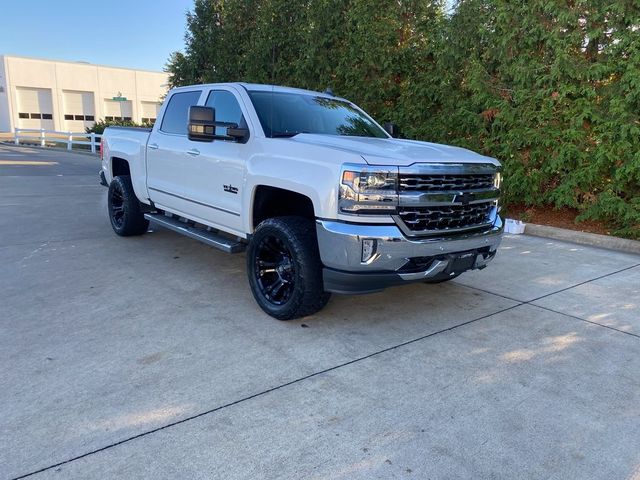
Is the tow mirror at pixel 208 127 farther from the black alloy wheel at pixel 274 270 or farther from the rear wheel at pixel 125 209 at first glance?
the rear wheel at pixel 125 209

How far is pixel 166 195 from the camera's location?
19.5 feet

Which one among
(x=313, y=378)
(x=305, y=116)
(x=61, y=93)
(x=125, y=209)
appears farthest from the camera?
(x=61, y=93)

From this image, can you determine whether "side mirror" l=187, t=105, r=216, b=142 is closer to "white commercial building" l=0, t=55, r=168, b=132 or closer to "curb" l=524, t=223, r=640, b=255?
"curb" l=524, t=223, r=640, b=255

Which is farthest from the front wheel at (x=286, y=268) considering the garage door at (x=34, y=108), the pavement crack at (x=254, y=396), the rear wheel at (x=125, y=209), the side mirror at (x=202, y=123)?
the garage door at (x=34, y=108)

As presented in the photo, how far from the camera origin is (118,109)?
5072 centimetres

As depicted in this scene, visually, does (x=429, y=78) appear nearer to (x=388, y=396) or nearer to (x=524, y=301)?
(x=524, y=301)

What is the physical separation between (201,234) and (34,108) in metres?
50.6

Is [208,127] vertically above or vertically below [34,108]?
above

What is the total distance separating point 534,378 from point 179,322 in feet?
9.14

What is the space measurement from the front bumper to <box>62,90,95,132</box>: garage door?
51.6 metres

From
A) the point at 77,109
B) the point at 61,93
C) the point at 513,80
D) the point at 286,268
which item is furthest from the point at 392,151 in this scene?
the point at 77,109

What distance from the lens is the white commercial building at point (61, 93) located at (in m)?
45.8

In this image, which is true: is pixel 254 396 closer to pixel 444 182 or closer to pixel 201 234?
pixel 444 182

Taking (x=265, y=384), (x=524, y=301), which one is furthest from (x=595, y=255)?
(x=265, y=384)
